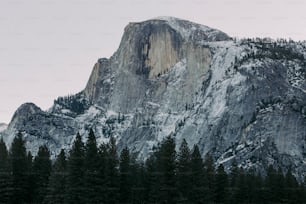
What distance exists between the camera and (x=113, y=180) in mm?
80625

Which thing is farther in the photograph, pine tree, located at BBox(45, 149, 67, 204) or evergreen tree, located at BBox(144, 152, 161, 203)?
evergreen tree, located at BBox(144, 152, 161, 203)

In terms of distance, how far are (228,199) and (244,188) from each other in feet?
25.8

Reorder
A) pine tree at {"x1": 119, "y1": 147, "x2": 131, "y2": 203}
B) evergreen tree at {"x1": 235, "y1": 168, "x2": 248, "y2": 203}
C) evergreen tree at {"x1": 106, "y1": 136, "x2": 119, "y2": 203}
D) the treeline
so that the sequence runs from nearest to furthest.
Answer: the treeline < evergreen tree at {"x1": 106, "y1": 136, "x2": 119, "y2": 203} < pine tree at {"x1": 119, "y1": 147, "x2": 131, "y2": 203} < evergreen tree at {"x1": 235, "y1": 168, "x2": 248, "y2": 203}

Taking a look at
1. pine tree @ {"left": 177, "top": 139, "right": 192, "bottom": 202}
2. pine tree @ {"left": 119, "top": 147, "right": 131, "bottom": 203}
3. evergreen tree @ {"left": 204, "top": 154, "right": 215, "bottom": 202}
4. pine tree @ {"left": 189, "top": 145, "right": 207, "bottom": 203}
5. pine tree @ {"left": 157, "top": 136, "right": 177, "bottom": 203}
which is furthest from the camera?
pine tree @ {"left": 119, "top": 147, "right": 131, "bottom": 203}

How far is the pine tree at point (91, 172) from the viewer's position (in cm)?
7375

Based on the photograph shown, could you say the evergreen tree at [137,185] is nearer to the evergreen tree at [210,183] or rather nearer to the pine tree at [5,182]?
the evergreen tree at [210,183]

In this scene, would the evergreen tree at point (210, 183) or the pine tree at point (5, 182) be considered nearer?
the pine tree at point (5, 182)

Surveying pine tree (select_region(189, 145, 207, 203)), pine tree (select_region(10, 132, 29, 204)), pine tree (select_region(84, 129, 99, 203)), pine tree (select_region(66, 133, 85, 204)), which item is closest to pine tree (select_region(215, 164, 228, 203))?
pine tree (select_region(189, 145, 207, 203))

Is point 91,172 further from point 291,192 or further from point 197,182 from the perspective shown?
point 291,192

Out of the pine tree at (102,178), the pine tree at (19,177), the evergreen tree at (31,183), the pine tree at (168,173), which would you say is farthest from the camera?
the evergreen tree at (31,183)

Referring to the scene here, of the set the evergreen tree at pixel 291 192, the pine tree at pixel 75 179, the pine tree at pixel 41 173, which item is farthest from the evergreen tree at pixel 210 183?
the pine tree at pixel 41 173

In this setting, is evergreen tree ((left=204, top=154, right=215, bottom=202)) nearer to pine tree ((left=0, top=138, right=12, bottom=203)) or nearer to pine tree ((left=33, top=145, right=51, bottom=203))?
pine tree ((left=33, top=145, right=51, bottom=203))

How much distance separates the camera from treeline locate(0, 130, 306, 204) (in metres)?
75.4

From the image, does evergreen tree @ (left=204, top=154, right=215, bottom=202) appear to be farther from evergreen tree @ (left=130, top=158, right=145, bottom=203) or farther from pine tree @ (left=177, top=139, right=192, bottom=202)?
evergreen tree @ (left=130, top=158, right=145, bottom=203)
